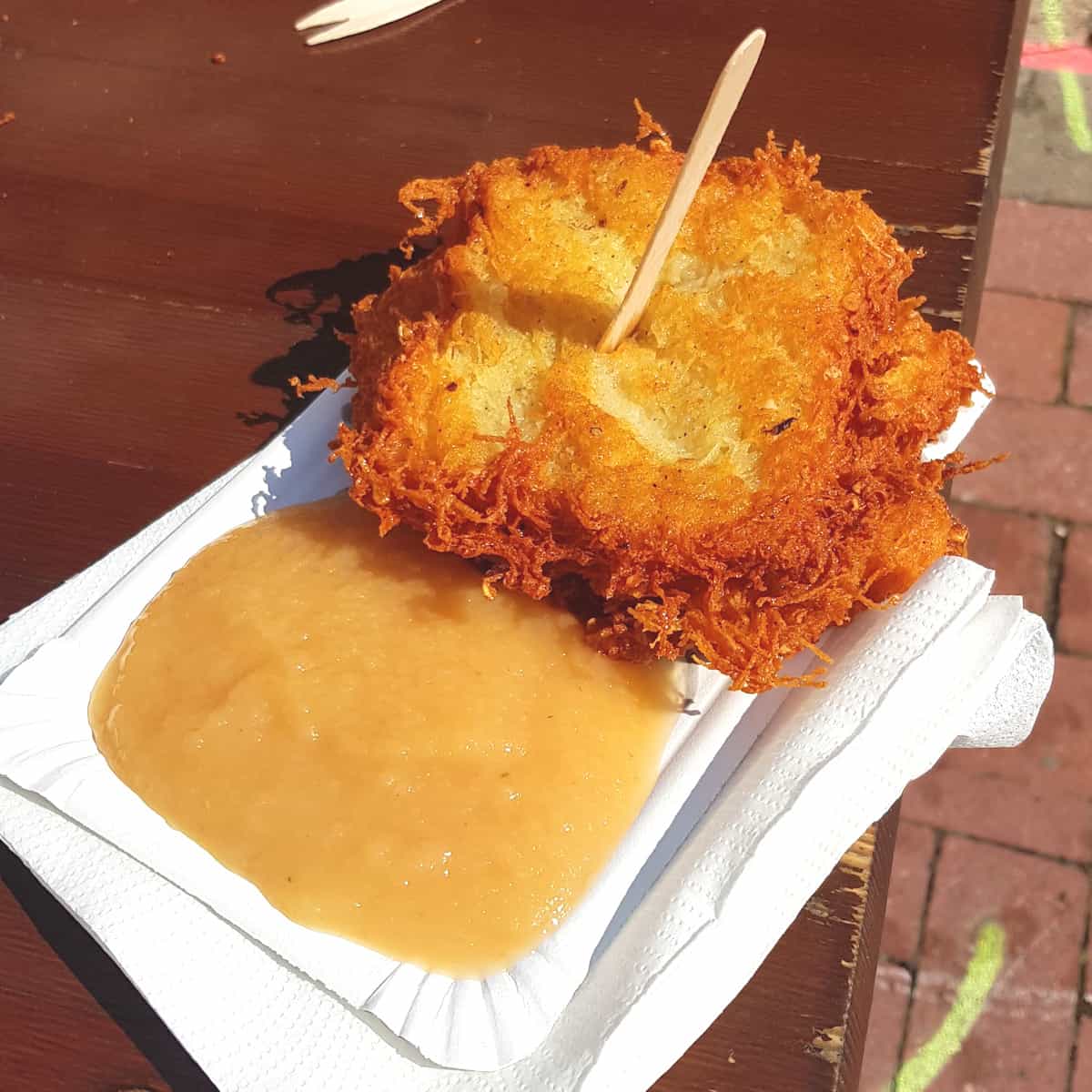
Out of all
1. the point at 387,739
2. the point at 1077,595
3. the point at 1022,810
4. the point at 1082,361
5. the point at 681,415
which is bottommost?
the point at 1022,810

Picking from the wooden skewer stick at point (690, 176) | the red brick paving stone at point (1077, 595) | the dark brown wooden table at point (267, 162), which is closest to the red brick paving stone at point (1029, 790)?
the red brick paving stone at point (1077, 595)

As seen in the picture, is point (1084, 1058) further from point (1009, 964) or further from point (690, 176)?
point (690, 176)

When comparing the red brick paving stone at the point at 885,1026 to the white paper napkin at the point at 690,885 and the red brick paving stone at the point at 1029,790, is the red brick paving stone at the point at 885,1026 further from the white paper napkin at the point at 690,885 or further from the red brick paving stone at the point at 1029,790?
the white paper napkin at the point at 690,885

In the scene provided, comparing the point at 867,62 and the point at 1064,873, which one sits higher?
the point at 867,62

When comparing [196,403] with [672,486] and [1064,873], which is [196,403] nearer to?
[672,486]

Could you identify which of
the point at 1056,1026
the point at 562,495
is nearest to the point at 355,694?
the point at 562,495

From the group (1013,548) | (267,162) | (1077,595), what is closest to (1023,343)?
(1013,548)
